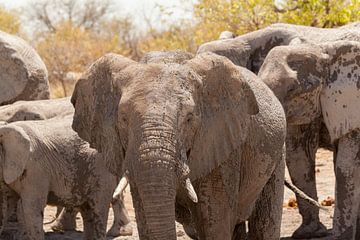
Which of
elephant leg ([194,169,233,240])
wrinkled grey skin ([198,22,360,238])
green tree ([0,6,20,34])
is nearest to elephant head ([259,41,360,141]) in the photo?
wrinkled grey skin ([198,22,360,238])

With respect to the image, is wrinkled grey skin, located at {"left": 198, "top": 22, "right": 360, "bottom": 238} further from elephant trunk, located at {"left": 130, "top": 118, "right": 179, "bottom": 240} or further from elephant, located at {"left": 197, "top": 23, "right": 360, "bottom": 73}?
elephant trunk, located at {"left": 130, "top": 118, "right": 179, "bottom": 240}

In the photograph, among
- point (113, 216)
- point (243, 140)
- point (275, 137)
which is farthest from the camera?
point (113, 216)

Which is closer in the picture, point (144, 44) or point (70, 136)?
point (70, 136)

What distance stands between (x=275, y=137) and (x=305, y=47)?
198 cm

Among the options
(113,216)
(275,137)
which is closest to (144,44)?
(113,216)

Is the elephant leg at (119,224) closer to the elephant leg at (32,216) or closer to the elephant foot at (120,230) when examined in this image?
the elephant foot at (120,230)

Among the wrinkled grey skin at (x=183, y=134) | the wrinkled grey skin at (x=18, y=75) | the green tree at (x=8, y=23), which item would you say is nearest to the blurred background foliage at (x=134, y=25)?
the green tree at (x=8, y=23)

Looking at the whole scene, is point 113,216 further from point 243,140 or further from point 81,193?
point 243,140

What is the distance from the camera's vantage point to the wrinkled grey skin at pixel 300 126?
829 cm

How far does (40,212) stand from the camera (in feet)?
25.0

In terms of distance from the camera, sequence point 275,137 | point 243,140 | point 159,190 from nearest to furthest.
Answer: point 159,190 < point 243,140 < point 275,137

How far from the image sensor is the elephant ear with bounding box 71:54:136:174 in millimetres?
4855

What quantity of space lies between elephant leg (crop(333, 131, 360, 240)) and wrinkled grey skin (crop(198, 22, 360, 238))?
36 centimetres

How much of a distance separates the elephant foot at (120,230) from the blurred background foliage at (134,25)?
519cm
